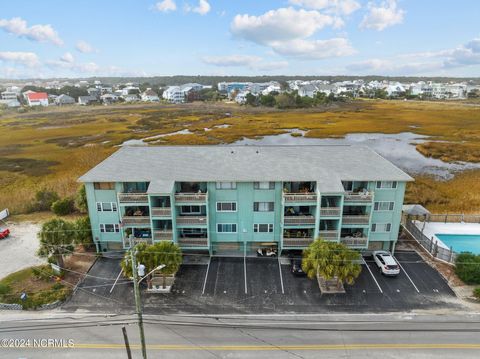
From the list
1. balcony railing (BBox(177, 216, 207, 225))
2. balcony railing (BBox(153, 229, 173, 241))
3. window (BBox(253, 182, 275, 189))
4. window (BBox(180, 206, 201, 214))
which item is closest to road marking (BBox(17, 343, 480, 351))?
balcony railing (BBox(153, 229, 173, 241))

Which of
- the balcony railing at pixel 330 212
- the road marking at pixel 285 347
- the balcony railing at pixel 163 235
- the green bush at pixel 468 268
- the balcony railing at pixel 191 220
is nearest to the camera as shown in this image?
the road marking at pixel 285 347

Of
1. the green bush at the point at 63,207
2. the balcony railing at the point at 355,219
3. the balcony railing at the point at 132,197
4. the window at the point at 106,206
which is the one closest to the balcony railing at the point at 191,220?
the balcony railing at the point at 132,197

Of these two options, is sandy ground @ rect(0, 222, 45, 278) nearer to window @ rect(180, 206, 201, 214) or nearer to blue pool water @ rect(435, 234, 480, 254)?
window @ rect(180, 206, 201, 214)

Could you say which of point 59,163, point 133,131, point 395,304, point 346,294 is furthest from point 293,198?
point 133,131

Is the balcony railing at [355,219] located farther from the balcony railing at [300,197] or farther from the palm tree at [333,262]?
the palm tree at [333,262]

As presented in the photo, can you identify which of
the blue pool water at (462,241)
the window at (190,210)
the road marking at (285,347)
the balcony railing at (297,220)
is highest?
the window at (190,210)

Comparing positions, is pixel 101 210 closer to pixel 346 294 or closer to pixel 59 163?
pixel 346 294

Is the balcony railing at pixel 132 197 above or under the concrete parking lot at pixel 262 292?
above

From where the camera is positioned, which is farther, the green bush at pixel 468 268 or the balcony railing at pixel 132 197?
the balcony railing at pixel 132 197
